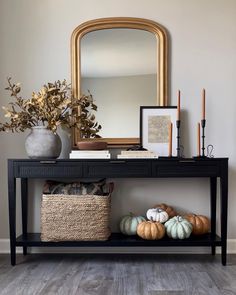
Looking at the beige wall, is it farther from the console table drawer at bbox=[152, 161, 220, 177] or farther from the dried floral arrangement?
the console table drawer at bbox=[152, 161, 220, 177]

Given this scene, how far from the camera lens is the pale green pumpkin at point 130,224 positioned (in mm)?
2895

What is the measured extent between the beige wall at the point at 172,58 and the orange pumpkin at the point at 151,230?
33 cm

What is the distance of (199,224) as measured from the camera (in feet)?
9.47

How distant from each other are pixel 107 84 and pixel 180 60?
2.12 feet

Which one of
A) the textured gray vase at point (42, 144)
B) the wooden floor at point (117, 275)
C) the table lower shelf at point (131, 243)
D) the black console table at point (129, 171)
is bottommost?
the wooden floor at point (117, 275)

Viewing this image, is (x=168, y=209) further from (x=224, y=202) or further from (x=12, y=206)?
(x=12, y=206)

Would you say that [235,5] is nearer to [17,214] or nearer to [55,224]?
[55,224]

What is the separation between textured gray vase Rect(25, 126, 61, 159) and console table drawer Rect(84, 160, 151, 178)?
0.33 m

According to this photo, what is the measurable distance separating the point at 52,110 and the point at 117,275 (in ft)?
4.30

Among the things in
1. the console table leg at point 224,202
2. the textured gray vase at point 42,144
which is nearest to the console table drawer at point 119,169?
the textured gray vase at point 42,144

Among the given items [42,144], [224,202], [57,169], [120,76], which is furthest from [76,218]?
[120,76]

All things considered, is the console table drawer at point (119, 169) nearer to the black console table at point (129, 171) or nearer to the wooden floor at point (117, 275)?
the black console table at point (129, 171)

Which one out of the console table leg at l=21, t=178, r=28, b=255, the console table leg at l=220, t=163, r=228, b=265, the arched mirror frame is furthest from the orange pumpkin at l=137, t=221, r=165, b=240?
the console table leg at l=21, t=178, r=28, b=255

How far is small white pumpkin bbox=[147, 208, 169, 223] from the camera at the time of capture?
9.37 feet
